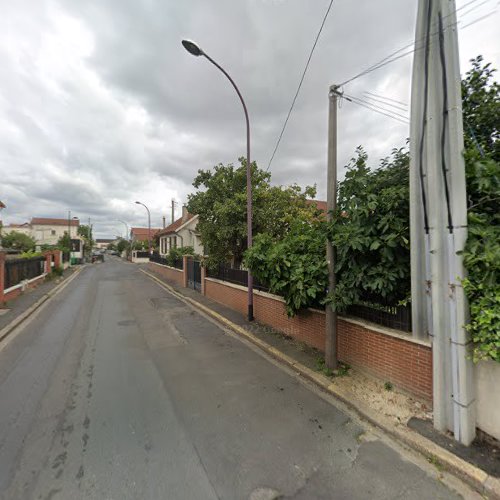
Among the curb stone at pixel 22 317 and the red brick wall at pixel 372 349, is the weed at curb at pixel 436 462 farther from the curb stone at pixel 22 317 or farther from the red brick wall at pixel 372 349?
the curb stone at pixel 22 317

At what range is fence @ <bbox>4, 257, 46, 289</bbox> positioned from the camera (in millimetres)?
10635

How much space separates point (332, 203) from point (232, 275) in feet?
19.3

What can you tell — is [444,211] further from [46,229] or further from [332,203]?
[46,229]

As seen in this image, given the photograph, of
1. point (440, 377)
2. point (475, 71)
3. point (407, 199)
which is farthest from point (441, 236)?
point (475, 71)

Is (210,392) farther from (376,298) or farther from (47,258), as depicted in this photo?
(47,258)

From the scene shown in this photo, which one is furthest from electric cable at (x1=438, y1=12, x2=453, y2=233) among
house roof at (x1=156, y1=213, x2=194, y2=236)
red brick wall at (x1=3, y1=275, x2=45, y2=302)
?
house roof at (x1=156, y1=213, x2=194, y2=236)

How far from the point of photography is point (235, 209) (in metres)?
9.80

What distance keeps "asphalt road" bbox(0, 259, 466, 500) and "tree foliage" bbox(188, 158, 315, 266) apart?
5689 mm

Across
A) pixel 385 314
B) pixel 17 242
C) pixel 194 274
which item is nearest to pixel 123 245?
pixel 17 242

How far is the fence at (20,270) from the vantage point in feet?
34.9

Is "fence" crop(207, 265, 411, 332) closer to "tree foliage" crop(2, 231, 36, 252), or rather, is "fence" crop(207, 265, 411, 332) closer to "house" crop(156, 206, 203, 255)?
"house" crop(156, 206, 203, 255)

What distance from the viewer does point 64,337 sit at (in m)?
6.18

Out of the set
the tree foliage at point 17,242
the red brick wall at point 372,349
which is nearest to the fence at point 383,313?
the red brick wall at point 372,349

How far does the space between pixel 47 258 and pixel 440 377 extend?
76.0 ft
